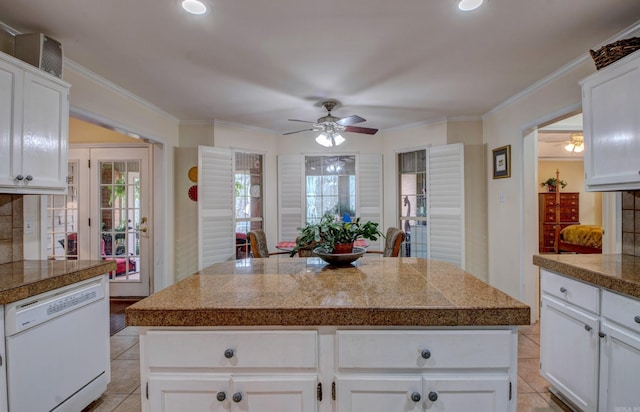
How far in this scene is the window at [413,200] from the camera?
14.8 ft

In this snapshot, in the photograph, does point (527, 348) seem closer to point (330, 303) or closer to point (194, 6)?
point (330, 303)

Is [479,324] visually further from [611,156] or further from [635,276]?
[611,156]

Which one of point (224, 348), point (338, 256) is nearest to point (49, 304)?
point (224, 348)

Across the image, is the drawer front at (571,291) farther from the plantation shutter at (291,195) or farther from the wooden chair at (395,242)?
the plantation shutter at (291,195)

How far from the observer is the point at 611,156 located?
1.92 metres

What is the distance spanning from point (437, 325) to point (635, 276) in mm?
1234

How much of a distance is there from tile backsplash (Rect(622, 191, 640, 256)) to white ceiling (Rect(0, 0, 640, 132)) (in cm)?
111

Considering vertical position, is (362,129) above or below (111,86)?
below

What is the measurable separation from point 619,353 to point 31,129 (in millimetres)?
3389

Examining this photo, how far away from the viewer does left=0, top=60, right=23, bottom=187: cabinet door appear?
1722 millimetres

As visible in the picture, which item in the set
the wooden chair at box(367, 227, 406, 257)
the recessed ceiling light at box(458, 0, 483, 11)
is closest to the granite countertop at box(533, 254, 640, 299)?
the wooden chair at box(367, 227, 406, 257)

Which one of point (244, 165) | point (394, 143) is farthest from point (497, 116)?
point (244, 165)

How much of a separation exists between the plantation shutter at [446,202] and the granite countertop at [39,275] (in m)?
3.62

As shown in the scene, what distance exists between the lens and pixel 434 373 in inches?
42.6
